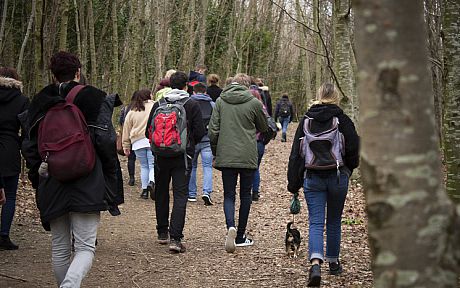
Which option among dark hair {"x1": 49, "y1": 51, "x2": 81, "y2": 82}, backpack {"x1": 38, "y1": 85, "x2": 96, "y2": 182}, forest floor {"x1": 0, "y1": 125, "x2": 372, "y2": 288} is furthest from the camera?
forest floor {"x1": 0, "y1": 125, "x2": 372, "y2": 288}

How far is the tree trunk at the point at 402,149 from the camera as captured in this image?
8.15 feet

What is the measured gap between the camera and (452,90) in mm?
5645

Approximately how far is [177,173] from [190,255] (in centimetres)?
100

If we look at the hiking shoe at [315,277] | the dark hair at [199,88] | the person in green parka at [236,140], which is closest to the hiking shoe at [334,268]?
the hiking shoe at [315,277]

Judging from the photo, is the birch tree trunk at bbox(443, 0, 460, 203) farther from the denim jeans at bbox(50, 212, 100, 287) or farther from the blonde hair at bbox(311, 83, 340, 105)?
the denim jeans at bbox(50, 212, 100, 287)

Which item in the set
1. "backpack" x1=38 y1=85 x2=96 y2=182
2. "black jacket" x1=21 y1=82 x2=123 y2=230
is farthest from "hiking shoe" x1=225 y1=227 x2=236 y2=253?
"backpack" x1=38 y1=85 x2=96 y2=182

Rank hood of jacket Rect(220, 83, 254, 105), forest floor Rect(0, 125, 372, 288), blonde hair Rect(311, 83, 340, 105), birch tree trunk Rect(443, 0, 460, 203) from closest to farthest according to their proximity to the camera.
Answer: birch tree trunk Rect(443, 0, 460, 203) → blonde hair Rect(311, 83, 340, 105) → forest floor Rect(0, 125, 372, 288) → hood of jacket Rect(220, 83, 254, 105)

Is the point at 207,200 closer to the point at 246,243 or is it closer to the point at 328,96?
the point at 246,243

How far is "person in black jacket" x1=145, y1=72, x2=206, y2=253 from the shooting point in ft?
26.7

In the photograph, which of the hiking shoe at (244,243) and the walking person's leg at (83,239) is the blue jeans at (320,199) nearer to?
the hiking shoe at (244,243)

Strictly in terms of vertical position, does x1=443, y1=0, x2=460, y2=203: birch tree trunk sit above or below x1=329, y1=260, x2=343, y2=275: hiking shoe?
above

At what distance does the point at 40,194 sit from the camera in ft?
17.2

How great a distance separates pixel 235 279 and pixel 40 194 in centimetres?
264

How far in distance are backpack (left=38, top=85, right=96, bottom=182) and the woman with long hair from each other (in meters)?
6.81
